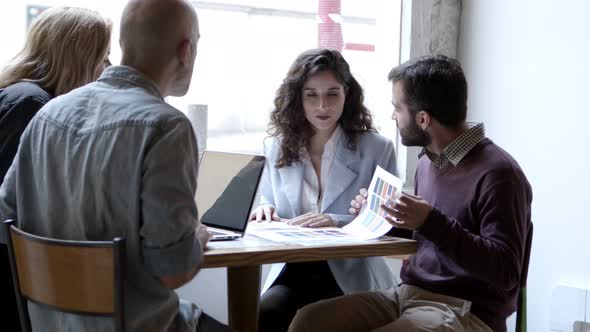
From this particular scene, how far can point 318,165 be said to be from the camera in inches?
115

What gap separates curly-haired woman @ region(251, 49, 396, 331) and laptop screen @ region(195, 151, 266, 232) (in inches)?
14.9

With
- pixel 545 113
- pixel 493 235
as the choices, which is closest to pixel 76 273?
pixel 493 235

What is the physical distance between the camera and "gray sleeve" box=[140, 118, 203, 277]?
4.99ft

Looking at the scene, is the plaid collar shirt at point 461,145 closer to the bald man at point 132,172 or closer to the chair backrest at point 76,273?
the bald man at point 132,172

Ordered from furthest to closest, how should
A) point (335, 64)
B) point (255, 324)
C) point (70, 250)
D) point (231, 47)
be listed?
point (231, 47), point (335, 64), point (255, 324), point (70, 250)

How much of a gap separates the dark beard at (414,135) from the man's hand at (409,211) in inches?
12.3

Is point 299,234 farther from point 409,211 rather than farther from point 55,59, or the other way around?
point 55,59

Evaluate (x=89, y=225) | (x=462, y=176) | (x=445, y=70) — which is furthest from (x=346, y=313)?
(x=89, y=225)

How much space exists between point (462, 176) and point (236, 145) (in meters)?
2.25

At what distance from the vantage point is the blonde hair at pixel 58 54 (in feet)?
7.55

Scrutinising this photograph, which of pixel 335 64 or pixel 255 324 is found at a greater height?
pixel 335 64

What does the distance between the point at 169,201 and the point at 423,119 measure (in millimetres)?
1020

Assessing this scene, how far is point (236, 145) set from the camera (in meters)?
4.26

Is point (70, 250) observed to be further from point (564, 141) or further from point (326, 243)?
point (564, 141)
